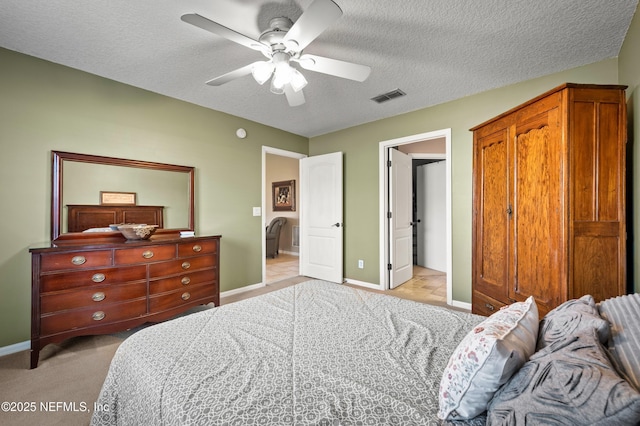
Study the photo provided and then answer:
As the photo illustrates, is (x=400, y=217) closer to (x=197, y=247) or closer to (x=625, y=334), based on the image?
(x=197, y=247)

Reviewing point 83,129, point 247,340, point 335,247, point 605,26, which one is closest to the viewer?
point 247,340

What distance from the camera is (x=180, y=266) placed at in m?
2.73

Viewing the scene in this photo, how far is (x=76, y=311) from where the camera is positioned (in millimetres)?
2148

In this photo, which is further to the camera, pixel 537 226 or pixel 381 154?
pixel 381 154

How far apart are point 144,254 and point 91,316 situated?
60 cm

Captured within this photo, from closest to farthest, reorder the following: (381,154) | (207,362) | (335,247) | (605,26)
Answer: (207,362), (605,26), (381,154), (335,247)

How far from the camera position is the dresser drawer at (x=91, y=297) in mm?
2047

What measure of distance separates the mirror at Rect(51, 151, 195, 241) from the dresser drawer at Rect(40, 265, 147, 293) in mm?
565

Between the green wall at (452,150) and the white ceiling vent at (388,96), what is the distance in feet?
1.90

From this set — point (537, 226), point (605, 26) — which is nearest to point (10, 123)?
point (537, 226)

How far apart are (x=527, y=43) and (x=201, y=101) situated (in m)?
3.24

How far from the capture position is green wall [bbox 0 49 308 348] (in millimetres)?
2234

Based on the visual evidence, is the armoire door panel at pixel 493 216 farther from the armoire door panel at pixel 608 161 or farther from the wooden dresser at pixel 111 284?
the wooden dresser at pixel 111 284

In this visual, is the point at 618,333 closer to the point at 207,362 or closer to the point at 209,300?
the point at 207,362
